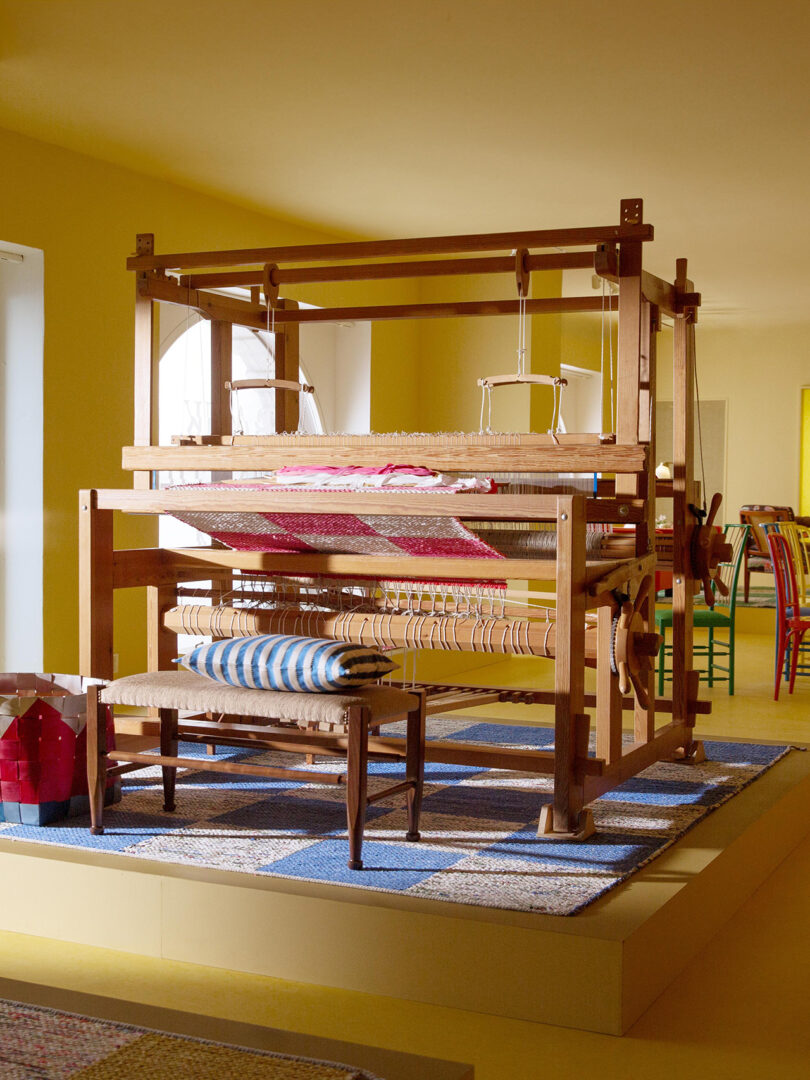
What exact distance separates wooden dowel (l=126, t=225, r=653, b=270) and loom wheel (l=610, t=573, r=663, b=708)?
3.38 ft

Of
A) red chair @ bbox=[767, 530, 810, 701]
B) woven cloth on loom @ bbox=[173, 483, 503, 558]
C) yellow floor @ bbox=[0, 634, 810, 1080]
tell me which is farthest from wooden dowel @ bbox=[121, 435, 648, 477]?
red chair @ bbox=[767, 530, 810, 701]

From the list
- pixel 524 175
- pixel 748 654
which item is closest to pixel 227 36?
pixel 524 175

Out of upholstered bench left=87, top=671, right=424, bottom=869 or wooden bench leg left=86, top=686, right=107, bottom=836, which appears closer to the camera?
upholstered bench left=87, top=671, right=424, bottom=869

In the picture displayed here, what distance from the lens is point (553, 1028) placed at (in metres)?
2.56

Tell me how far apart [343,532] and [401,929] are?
4.15 feet

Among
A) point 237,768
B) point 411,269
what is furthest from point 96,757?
point 411,269

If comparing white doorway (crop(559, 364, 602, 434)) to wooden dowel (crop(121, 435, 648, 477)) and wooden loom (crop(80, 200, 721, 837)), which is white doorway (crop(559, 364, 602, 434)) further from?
→ wooden dowel (crop(121, 435, 648, 477))

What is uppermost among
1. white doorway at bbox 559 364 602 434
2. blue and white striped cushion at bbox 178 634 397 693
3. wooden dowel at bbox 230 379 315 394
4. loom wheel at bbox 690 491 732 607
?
white doorway at bbox 559 364 602 434

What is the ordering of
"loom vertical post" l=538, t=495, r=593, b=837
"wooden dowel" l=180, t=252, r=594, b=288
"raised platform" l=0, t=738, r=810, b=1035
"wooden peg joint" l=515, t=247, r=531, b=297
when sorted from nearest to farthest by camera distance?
"raised platform" l=0, t=738, r=810, b=1035
"loom vertical post" l=538, t=495, r=593, b=837
"wooden dowel" l=180, t=252, r=594, b=288
"wooden peg joint" l=515, t=247, r=531, b=297

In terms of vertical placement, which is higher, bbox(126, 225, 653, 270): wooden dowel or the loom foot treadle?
bbox(126, 225, 653, 270): wooden dowel

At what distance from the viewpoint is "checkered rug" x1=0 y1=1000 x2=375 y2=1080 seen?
182cm

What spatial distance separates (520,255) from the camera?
13.2ft

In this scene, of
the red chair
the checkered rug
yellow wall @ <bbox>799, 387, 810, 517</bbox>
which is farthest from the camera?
yellow wall @ <bbox>799, 387, 810, 517</bbox>

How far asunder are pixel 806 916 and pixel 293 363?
2.73 meters
